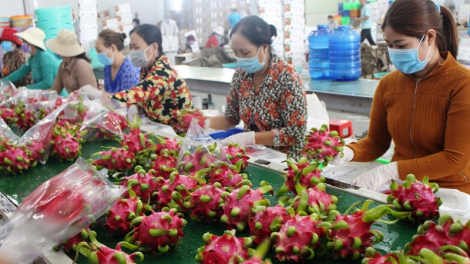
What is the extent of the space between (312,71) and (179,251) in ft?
14.8

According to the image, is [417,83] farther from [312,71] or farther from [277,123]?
[312,71]

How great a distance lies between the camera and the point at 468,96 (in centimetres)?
183

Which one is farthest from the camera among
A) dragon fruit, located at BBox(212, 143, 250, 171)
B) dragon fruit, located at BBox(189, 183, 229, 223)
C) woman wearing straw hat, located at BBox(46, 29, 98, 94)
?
woman wearing straw hat, located at BBox(46, 29, 98, 94)

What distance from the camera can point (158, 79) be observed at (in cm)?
330

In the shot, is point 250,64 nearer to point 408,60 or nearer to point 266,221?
point 408,60

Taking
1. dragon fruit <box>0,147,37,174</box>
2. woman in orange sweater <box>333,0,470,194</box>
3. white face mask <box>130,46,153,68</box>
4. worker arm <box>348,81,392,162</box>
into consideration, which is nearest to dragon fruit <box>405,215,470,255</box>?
woman in orange sweater <box>333,0,470,194</box>

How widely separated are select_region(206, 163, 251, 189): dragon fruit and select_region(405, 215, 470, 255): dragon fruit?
0.55 m

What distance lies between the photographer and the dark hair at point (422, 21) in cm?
187

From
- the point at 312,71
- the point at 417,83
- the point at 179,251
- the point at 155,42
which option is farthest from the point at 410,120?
the point at 312,71

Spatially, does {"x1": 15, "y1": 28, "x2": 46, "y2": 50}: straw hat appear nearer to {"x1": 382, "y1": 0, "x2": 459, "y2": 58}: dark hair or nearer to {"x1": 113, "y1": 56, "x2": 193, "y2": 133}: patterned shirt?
{"x1": 113, "y1": 56, "x2": 193, "y2": 133}: patterned shirt

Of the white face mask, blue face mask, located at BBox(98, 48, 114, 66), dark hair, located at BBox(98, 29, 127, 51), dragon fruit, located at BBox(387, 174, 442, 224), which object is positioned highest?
dark hair, located at BBox(98, 29, 127, 51)

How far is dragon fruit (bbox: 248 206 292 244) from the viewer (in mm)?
1011

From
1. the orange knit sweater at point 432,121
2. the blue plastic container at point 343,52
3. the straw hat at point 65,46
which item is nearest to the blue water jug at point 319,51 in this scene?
the blue plastic container at point 343,52

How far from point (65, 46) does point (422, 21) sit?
391 cm
